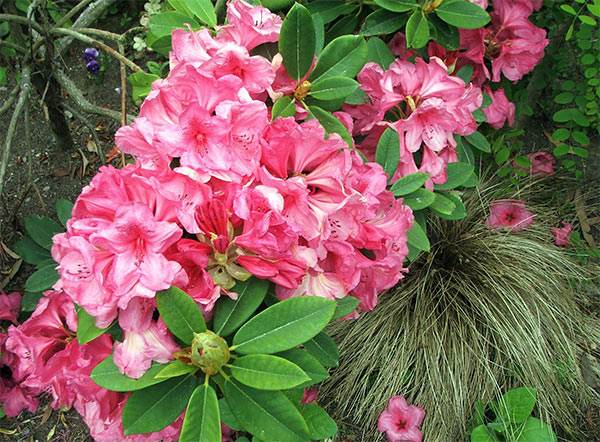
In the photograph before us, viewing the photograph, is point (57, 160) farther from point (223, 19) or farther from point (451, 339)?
point (451, 339)

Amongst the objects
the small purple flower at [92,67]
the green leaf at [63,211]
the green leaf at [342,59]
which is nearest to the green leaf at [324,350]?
the green leaf at [342,59]

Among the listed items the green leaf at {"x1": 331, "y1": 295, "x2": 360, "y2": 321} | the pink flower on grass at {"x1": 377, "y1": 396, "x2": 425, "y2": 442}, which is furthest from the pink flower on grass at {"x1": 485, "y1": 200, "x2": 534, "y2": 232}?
the green leaf at {"x1": 331, "y1": 295, "x2": 360, "y2": 321}

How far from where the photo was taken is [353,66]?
3.54 ft

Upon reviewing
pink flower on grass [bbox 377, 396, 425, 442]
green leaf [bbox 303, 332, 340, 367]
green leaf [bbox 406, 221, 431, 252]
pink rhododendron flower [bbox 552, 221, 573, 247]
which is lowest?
pink flower on grass [bbox 377, 396, 425, 442]

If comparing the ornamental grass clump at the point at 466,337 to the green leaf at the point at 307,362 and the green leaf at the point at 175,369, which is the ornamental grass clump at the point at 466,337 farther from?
the green leaf at the point at 175,369

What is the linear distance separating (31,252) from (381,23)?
3.98 ft

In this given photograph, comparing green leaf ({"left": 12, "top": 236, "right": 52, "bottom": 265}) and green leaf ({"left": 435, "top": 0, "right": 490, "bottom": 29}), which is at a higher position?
green leaf ({"left": 435, "top": 0, "right": 490, "bottom": 29})

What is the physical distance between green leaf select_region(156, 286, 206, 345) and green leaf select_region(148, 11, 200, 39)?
69 cm

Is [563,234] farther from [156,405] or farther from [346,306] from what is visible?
[156,405]

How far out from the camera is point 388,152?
119 cm

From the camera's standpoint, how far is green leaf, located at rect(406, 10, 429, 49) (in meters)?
1.24

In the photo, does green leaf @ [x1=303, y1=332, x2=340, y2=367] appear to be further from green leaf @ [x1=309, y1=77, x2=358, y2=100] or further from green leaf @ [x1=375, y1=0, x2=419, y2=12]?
green leaf @ [x1=375, y1=0, x2=419, y2=12]

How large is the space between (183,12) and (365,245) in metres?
0.70

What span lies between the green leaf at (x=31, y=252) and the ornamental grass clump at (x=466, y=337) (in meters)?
0.99
